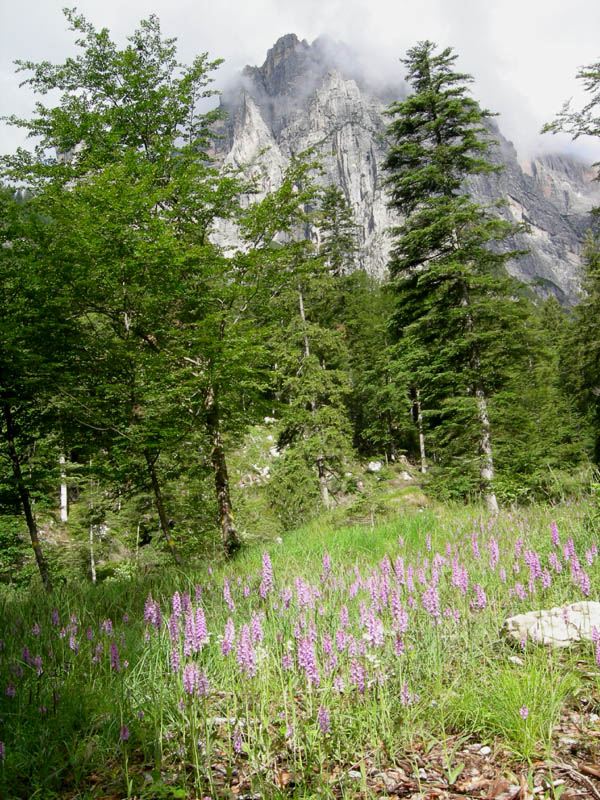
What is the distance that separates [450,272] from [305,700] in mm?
11644

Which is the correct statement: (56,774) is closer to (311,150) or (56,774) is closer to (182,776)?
(182,776)

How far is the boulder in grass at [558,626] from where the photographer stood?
249 centimetres

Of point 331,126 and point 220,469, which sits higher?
point 331,126

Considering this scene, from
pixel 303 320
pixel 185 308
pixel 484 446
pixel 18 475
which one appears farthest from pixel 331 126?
pixel 18 475

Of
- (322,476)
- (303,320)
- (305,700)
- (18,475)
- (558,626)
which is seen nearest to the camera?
(305,700)

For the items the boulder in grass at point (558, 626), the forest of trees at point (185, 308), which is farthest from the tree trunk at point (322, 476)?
the boulder in grass at point (558, 626)

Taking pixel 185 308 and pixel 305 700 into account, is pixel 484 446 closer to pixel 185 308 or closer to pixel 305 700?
pixel 185 308

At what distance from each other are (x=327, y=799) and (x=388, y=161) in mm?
15432

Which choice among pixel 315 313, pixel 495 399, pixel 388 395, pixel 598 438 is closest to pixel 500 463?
pixel 495 399

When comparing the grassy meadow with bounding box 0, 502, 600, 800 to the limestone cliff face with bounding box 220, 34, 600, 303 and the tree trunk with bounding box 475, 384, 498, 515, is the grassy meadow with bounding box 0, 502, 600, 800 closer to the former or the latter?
the tree trunk with bounding box 475, 384, 498, 515

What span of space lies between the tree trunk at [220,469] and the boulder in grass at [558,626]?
660cm

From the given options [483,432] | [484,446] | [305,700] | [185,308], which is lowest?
[305,700]

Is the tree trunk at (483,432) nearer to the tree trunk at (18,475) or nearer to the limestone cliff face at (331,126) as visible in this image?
the tree trunk at (18,475)

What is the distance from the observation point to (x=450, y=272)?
1205 cm
